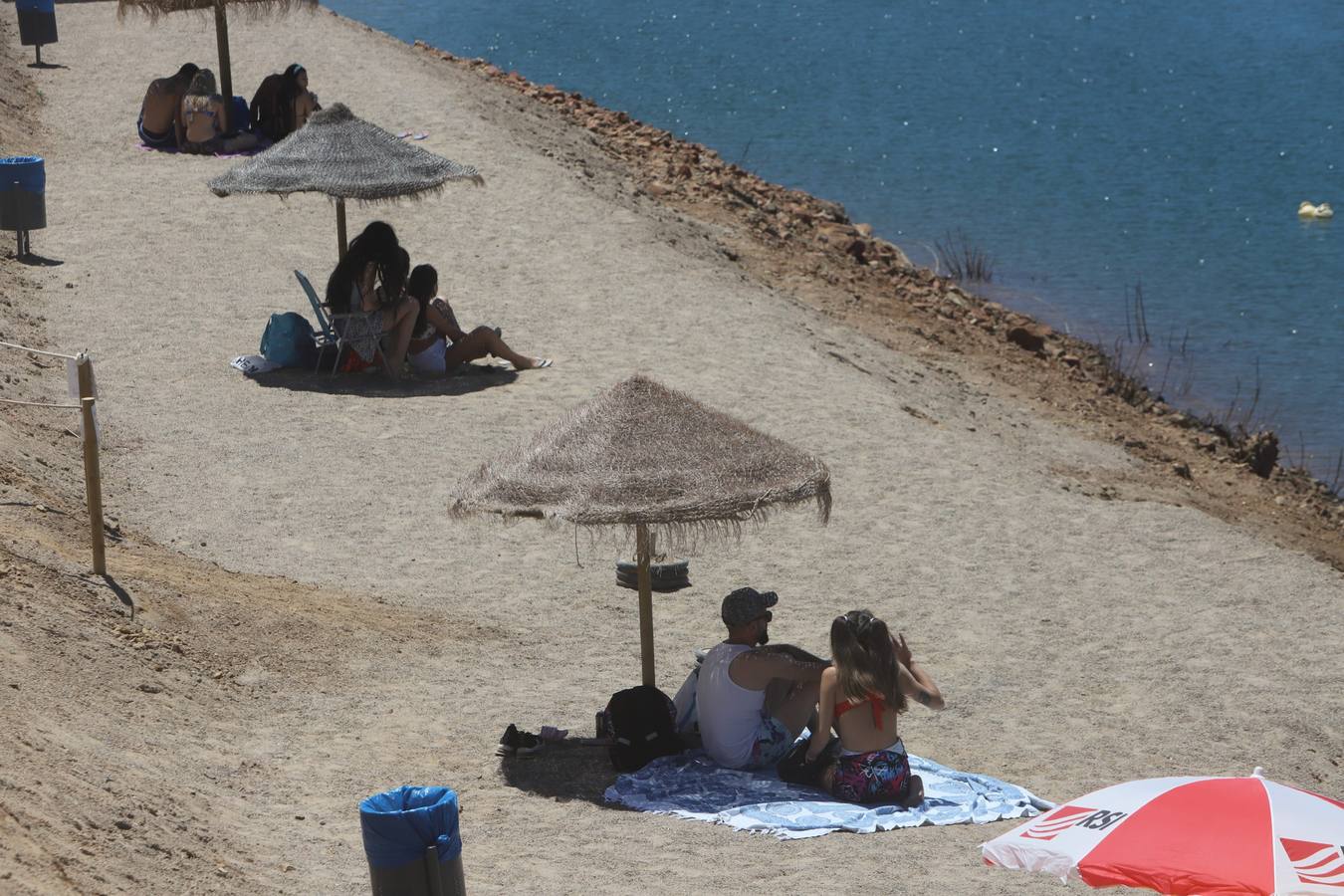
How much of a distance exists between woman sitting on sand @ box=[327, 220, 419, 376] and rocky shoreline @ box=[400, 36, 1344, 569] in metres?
5.46

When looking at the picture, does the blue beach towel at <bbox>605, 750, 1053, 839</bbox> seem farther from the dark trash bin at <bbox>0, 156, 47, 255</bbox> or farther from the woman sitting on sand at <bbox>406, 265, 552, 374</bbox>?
the dark trash bin at <bbox>0, 156, 47, 255</bbox>

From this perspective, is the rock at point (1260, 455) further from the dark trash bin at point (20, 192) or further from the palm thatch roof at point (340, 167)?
the dark trash bin at point (20, 192)

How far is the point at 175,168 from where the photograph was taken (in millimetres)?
18859

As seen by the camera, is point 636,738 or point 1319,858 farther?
point 636,738

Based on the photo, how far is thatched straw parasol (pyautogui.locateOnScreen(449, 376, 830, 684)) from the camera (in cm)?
714

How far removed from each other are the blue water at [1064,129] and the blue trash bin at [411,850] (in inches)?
529

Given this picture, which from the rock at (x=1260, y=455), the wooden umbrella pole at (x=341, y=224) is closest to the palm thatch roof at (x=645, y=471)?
the wooden umbrella pole at (x=341, y=224)

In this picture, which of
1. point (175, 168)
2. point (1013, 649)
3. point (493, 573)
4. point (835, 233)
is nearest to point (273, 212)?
point (175, 168)

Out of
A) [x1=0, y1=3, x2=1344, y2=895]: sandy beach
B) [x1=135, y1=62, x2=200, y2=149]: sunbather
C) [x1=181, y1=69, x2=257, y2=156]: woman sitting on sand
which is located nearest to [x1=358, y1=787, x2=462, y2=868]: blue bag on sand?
[x1=0, y1=3, x2=1344, y2=895]: sandy beach

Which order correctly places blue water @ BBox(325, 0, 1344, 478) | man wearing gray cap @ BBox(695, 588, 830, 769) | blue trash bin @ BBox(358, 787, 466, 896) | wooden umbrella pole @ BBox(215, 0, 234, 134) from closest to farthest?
1. blue trash bin @ BBox(358, 787, 466, 896)
2. man wearing gray cap @ BBox(695, 588, 830, 769)
3. wooden umbrella pole @ BBox(215, 0, 234, 134)
4. blue water @ BBox(325, 0, 1344, 478)

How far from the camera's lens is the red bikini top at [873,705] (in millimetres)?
7074

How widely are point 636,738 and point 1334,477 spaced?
36.4 feet

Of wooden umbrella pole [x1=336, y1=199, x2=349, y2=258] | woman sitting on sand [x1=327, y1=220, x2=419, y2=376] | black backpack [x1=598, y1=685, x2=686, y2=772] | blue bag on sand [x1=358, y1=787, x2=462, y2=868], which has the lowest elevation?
black backpack [x1=598, y1=685, x2=686, y2=772]

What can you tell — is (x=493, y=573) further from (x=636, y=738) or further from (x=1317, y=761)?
(x=1317, y=761)
